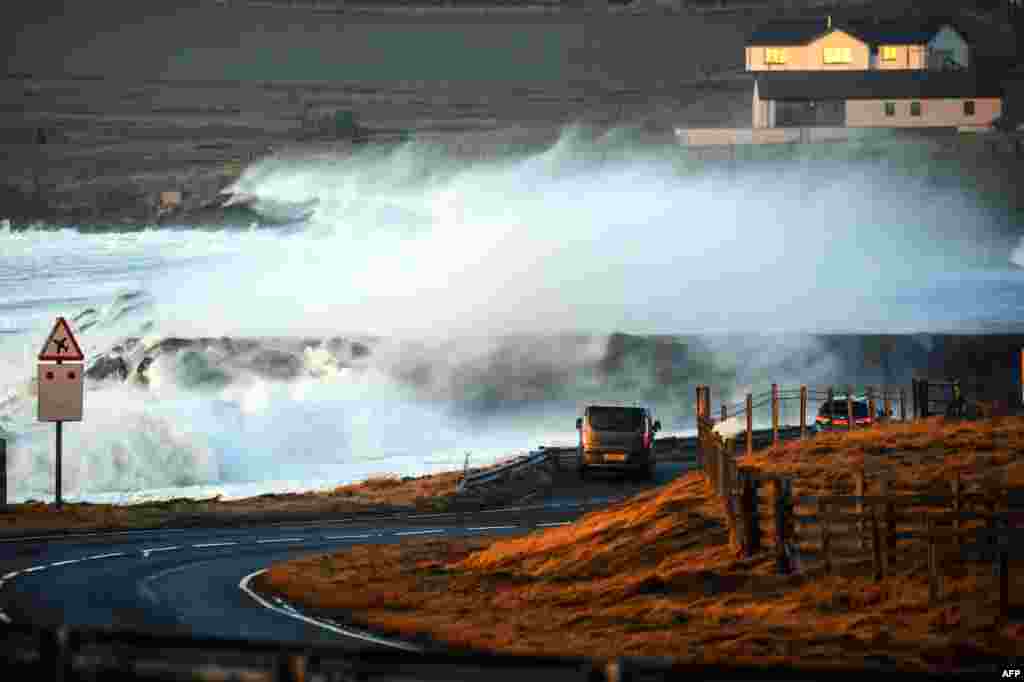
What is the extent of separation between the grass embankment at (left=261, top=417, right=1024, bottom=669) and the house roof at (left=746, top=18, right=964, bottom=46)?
116 m

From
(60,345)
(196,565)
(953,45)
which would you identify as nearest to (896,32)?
(953,45)

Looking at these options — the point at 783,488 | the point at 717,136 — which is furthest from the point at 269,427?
the point at 717,136

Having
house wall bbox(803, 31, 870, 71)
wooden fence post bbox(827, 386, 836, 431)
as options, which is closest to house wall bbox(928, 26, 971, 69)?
house wall bbox(803, 31, 870, 71)

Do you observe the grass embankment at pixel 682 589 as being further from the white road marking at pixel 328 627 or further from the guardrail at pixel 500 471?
the guardrail at pixel 500 471

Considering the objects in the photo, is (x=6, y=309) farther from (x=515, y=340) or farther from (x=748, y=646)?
(x=748, y=646)

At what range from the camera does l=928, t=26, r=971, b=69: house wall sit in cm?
15425

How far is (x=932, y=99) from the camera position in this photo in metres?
142

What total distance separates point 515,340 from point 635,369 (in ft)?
28.3

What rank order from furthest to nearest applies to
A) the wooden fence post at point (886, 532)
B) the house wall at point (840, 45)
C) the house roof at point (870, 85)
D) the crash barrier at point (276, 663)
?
the house wall at point (840, 45), the house roof at point (870, 85), the wooden fence post at point (886, 532), the crash barrier at point (276, 663)

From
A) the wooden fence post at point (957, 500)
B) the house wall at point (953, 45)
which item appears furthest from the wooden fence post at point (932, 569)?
the house wall at point (953, 45)

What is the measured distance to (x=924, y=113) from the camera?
14200 cm

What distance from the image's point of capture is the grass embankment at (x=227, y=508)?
41.6m

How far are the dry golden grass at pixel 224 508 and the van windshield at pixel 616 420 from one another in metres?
3.97

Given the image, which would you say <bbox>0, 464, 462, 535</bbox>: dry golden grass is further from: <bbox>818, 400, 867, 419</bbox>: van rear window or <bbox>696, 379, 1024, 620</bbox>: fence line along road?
<bbox>696, 379, 1024, 620</bbox>: fence line along road
